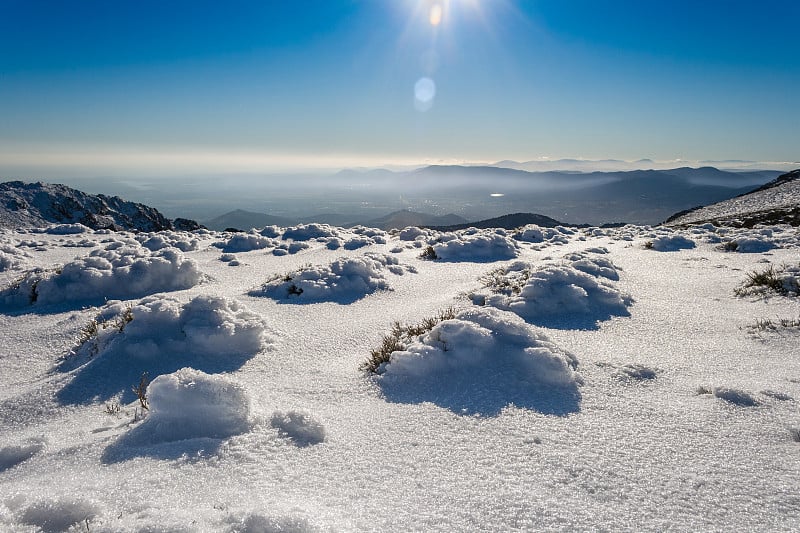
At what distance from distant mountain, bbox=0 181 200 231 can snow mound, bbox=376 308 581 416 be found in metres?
30.4

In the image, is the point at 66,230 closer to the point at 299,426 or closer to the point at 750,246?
the point at 299,426

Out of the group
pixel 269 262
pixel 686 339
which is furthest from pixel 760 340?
A: pixel 269 262

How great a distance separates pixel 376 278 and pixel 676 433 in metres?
5.44

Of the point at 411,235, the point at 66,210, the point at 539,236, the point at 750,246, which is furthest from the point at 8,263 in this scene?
the point at 66,210

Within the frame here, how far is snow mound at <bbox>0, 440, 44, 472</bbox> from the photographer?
7.29 ft

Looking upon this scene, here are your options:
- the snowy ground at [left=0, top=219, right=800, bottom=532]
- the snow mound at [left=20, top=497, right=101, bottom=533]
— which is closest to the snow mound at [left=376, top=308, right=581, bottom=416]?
the snowy ground at [left=0, top=219, right=800, bottom=532]

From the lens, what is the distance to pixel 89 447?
7.55 feet

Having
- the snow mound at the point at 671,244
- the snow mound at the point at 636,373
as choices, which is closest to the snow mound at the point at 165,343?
the snow mound at the point at 636,373

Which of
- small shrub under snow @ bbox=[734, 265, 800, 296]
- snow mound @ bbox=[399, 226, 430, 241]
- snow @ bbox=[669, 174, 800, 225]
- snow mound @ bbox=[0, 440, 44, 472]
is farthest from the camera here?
snow @ bbox=[669, 174, 800, 225]

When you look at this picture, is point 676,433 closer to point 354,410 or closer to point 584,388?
point 584,388

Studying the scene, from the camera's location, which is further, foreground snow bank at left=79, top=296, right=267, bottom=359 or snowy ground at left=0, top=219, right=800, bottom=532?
foreground snow bank at left=79, top=296, right=267, bottom=359

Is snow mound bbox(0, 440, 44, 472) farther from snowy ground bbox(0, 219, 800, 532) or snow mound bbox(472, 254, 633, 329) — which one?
snow mound bbox(472, 254, 633, 329)

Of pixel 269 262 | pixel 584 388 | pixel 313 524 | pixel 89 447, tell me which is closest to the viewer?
pixel 313 524

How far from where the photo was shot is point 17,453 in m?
2.27
